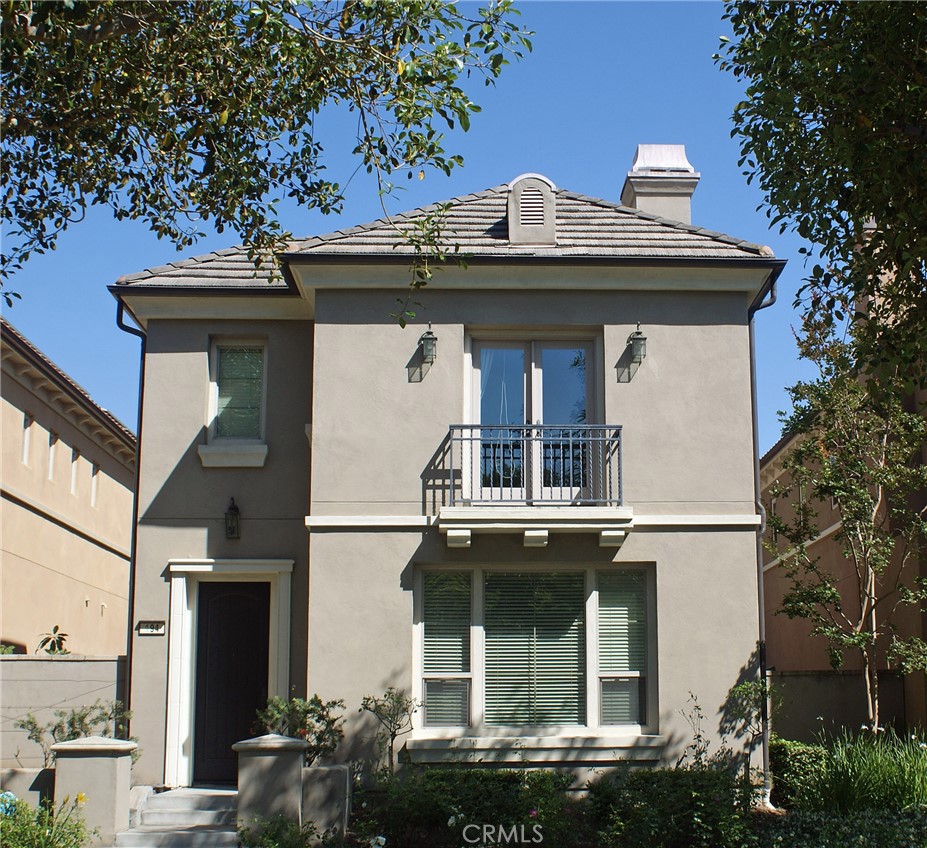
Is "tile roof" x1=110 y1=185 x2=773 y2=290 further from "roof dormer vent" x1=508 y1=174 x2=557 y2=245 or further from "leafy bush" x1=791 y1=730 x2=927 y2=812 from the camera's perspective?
"leafy bush" x1=791 y1=730 x2=927 y2=812

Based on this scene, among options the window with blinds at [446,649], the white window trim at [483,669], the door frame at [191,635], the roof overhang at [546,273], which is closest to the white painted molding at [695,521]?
the white window trim at [483,669]

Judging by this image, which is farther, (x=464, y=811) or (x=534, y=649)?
(x=534, y=649)

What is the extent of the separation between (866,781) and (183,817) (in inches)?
295

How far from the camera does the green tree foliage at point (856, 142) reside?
9914 millimetres

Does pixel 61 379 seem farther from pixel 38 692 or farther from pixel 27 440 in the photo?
pixel 38 692

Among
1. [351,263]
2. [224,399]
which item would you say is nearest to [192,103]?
[351,263]

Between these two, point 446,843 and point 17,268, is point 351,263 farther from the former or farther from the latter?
point 446,843

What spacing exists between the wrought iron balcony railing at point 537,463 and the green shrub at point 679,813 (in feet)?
11.2


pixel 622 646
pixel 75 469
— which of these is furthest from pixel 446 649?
pixel 75 469

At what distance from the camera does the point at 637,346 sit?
48.4 ft

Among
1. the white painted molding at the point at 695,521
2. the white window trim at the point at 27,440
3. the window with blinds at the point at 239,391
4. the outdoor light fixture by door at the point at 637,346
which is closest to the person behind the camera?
the white painted molding at the point at 695,521

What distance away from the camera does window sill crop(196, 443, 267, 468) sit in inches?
601

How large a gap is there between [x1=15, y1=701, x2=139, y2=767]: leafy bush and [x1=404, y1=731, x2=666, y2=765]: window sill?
3508mm

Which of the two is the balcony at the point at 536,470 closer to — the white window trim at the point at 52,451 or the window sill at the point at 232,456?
the window sill at the point at 232,456
